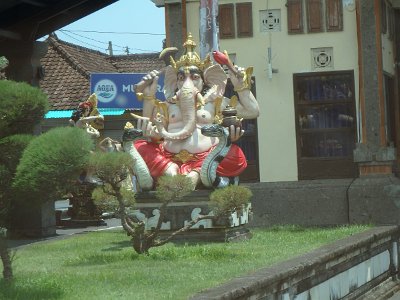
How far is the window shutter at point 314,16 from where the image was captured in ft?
42.3

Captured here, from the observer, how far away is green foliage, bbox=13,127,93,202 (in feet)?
17.5

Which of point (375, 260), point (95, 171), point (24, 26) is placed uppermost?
point (24, 26)

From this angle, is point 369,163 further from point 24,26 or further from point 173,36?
point 24,26

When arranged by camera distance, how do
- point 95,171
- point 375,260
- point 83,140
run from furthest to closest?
point 375,260 < point 95,171 < point 83,140

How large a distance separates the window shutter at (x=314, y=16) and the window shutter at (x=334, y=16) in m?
0.12

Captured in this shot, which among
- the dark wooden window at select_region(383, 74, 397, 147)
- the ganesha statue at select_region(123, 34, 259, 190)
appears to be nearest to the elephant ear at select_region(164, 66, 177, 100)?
the ganesha statue at select_region(123, 34, 259, 190)

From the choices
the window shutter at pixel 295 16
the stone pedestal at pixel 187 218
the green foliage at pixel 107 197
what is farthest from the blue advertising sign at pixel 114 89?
the green foliage at pixel 107 197

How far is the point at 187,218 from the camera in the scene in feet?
32.1

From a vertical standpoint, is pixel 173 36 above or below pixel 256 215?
above

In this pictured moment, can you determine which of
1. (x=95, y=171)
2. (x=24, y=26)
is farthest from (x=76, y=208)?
(x=95, y=171)

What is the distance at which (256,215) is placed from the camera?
1291 cm

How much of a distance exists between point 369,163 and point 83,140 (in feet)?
25.3

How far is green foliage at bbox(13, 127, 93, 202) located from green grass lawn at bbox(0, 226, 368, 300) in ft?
Answer: 2.88

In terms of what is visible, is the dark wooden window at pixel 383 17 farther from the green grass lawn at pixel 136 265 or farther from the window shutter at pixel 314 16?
the green grass lawn at pixel 136 265
